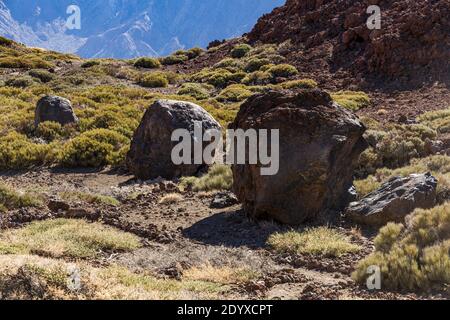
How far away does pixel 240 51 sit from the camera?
4394cm

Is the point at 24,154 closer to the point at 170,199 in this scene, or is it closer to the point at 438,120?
the point at 170,199

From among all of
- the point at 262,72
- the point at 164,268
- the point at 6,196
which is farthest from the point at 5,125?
the point at 262,72

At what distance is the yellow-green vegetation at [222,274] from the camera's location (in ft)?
24.2

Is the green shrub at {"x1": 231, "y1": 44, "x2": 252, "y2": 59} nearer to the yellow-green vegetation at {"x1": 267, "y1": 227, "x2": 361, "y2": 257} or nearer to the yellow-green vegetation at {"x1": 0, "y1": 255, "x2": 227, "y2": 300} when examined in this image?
the yellow-green vegetation at {"x1": 267, "y1": 227, "x2": 361, "y2": 257}

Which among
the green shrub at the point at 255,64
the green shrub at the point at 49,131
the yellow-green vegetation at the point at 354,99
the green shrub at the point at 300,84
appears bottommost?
the green shrub at the point at 49,131

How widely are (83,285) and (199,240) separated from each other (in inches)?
155

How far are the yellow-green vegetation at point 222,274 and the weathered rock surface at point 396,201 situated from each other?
3161 millimetres

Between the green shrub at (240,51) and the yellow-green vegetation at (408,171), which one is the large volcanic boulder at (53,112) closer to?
the yellow-green vegetation at (408,171)

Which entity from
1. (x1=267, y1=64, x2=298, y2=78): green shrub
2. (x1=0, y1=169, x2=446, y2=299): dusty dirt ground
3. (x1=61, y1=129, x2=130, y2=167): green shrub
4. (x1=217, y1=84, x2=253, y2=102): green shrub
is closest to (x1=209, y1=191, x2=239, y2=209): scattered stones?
(x1=0, y1=169, x2=446, y2=299): dusty dirt ground

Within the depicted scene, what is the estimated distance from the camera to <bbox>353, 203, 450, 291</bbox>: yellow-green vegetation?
6.59 meters

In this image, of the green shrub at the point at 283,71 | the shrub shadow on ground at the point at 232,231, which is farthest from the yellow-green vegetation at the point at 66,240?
the green shrub at the point at 283,71

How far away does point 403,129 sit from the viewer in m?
15.4

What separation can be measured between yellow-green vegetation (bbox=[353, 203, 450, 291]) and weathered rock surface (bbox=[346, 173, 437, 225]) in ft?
4.14
